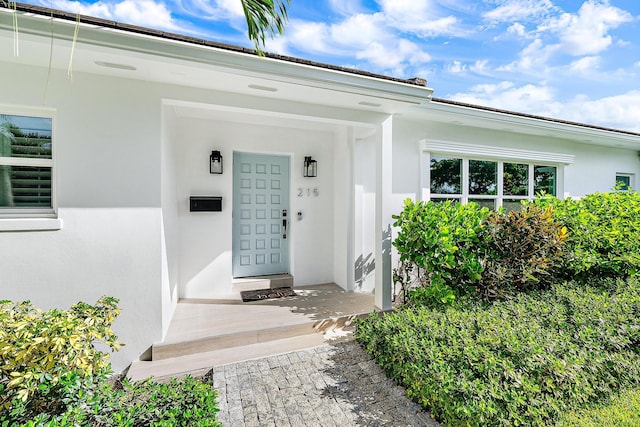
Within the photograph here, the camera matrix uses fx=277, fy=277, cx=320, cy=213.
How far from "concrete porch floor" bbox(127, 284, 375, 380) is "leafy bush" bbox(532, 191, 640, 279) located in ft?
12.6

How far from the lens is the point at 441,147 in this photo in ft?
21.3

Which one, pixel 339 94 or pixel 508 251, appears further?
pixel 508 251

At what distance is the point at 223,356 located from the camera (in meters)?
3.90

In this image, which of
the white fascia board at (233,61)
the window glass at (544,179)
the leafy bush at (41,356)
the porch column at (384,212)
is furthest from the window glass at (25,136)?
A: the window glass at (544,179)

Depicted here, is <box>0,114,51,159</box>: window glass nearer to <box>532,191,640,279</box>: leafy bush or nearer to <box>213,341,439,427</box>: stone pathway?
<box>213,341,439,427</box>: stone pathway

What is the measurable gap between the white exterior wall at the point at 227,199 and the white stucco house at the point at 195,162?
0.10 feet

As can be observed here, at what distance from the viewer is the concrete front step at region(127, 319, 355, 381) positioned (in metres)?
3.58

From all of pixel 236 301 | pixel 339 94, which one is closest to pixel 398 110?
pixel 339 94

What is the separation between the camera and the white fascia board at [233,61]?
284 cm

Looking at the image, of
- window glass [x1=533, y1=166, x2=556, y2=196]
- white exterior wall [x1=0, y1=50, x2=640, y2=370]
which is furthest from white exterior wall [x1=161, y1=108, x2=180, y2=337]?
window glass [x1=533, y1=166, x2=556, y2=196]

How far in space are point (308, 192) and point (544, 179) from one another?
7074 mm

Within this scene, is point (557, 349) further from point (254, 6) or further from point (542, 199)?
point (254, 6)

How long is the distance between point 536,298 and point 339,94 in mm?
4412

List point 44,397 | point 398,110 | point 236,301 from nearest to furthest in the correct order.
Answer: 1. point 44,397
2. point 398,110
3. point 236,301
